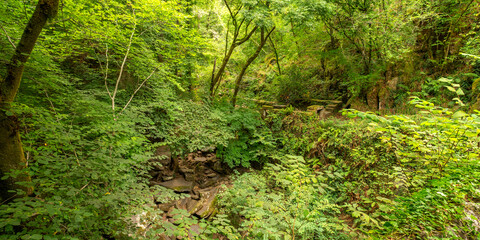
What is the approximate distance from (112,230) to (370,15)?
27.1 ft

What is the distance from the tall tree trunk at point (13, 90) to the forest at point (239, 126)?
11 millimetres

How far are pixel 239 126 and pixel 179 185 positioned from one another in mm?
2783

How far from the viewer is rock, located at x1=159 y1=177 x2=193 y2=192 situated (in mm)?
5613

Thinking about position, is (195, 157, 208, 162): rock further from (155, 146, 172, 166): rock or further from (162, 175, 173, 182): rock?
(162, 175, 173, 182): rock

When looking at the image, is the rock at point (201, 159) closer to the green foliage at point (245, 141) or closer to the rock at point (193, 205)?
the green foliage at point (245, 141)

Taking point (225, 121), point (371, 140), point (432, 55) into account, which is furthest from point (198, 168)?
point (432, 55)

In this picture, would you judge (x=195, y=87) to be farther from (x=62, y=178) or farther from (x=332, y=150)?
(x=62, y=178)

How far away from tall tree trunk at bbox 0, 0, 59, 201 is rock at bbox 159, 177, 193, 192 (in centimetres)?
405

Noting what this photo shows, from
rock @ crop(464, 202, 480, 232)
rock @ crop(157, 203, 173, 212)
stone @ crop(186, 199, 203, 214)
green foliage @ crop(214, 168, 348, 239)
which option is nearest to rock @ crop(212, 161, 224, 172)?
green foliage @ crop(214, 168, 348, 239)

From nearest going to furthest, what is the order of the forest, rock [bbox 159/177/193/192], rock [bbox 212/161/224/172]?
the forest
rock [bbox 159/177/193/192]
rock [bbox 212/161/224/172]

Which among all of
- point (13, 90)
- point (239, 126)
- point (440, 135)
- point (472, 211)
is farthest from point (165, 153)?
point (472, 211)

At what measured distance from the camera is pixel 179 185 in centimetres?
577

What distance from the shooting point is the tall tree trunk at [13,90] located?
1644 millimetres

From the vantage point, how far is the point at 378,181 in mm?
4152
